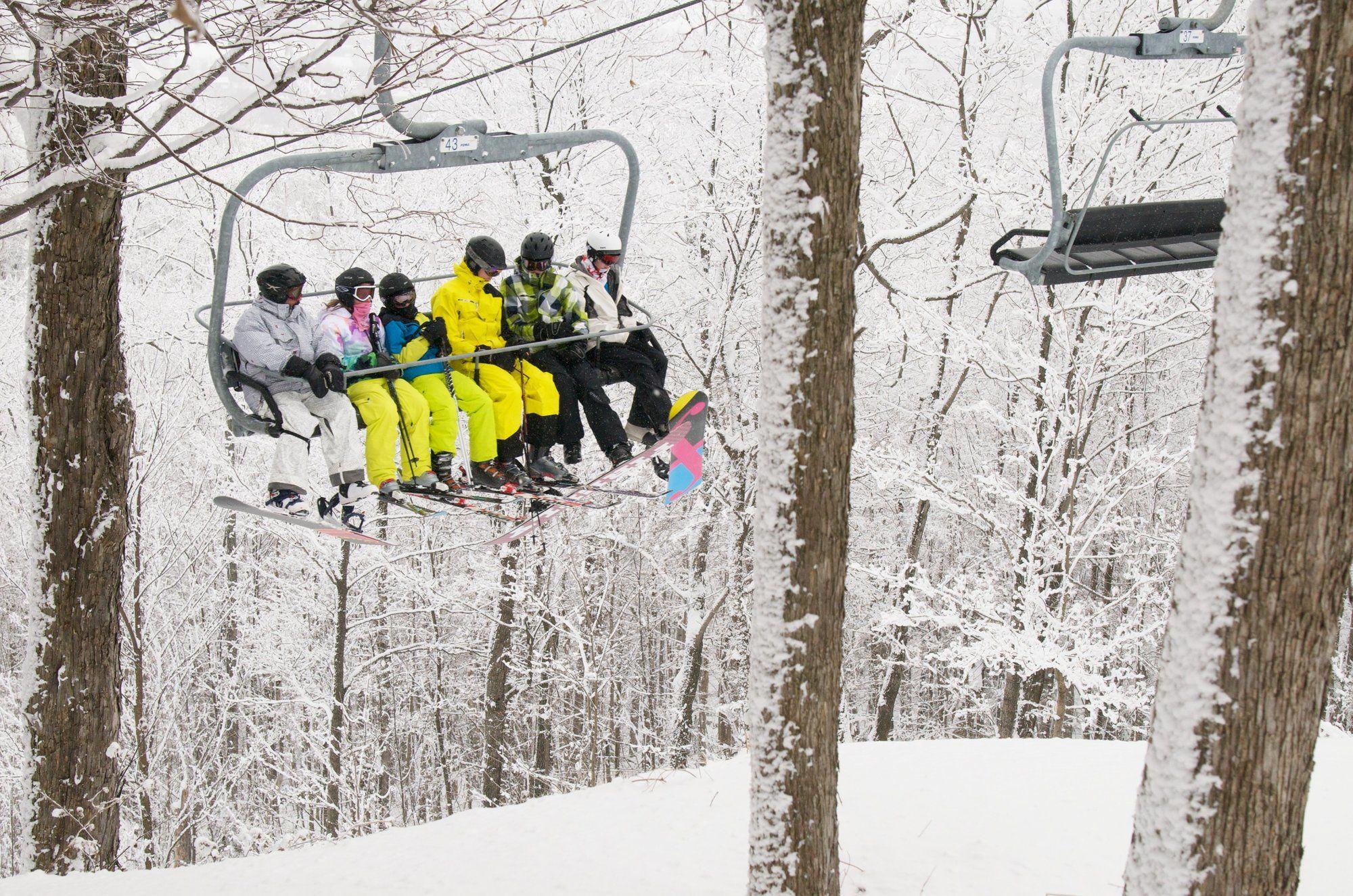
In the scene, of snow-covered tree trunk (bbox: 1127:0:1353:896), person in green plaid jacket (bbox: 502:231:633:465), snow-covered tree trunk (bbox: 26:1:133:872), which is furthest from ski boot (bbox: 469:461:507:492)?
snow-covered tree trunk (bbox: 1127:0:1353:896)

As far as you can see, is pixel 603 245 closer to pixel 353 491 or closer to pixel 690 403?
pixel 690 403

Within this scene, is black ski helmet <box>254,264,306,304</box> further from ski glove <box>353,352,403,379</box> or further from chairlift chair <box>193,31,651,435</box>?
chairlift chair <box>193,31,651,435</box>

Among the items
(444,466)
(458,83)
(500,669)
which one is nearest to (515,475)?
(444,466)

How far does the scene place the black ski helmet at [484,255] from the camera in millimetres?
5254

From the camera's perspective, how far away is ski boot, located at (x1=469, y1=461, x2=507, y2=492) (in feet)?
18.5

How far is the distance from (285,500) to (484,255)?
1.66 meters

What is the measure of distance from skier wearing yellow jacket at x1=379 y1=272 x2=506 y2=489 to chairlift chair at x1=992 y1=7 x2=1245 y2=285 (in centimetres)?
288

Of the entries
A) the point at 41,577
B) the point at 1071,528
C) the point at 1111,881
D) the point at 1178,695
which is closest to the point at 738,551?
the point at 1071,528

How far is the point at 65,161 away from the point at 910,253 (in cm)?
1060

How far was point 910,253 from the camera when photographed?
44.1 ft

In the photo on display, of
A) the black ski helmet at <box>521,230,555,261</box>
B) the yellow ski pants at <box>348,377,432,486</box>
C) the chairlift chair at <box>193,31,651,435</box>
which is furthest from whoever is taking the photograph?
the black ski helmet at <box>521,230,555,261</box>

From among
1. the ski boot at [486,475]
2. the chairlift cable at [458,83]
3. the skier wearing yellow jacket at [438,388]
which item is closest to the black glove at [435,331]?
the skier wearing yellow jacket at [438,388]

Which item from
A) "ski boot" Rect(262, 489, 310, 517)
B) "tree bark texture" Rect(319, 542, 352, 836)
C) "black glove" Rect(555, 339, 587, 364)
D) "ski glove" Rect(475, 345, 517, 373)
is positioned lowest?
"tree bark texture" Rect(319, 542, 352, 836)

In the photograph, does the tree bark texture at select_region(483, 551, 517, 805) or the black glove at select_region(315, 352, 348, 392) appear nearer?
the black glove at select_region(315, 352, 348, 392)
